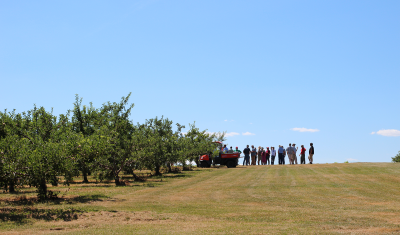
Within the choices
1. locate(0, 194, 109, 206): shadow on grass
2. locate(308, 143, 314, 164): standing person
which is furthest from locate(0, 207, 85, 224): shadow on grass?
locate(308, 143, 314, 164): standing person

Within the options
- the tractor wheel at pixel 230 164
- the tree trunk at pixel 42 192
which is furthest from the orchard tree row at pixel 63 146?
the tractor wheel at pixel 230 164

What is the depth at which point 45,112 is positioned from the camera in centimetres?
1589

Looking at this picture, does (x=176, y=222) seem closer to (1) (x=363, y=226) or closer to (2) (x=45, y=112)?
(1) (x=363, y=226)

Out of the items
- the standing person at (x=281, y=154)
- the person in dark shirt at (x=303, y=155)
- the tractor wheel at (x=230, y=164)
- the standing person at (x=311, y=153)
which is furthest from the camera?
the tractor wheel at (x=230, y=164)

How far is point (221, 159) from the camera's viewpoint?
41.5 meters

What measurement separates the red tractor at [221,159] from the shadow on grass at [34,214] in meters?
28.6

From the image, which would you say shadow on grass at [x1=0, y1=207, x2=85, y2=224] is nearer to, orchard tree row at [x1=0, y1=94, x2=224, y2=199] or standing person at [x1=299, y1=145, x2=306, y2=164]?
orchard tree row at [x1=0, y1=94, x2=224, y2=199]

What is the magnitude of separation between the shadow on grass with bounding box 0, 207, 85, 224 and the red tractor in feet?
93.9

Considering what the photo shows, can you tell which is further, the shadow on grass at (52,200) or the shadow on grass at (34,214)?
the shadow on grass at (52,200)

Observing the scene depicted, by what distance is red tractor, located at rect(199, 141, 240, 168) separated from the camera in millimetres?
40406

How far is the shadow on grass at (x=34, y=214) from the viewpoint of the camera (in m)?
10.9

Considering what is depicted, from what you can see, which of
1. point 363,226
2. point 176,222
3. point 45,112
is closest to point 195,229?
point 176,222

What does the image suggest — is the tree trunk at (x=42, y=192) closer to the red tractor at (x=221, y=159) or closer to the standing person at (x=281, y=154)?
the red tractor at (x=221, y=159)

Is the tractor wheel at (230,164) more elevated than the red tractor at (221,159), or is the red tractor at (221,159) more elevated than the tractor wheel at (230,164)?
the red tractor at (221,159)
